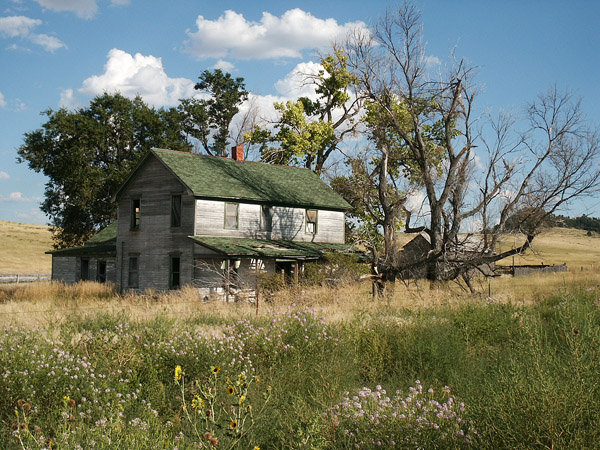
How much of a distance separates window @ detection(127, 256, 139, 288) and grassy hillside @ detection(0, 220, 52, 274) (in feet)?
91.4

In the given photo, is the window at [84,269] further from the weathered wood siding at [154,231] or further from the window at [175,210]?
the window at [175,210]

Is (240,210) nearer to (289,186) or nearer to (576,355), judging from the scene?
(289,186)

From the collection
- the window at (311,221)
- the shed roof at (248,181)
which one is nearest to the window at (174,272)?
the shed roof at (248,181)

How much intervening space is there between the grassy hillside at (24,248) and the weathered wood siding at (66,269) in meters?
17.9

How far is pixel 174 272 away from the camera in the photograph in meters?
28.7

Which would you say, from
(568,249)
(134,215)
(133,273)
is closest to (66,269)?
(133,273)

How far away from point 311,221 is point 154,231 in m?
8.43

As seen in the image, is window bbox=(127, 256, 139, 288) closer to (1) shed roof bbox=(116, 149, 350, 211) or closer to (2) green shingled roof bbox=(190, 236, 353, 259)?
→ (1) shed roof bbox=(116, 149, 350, 211)

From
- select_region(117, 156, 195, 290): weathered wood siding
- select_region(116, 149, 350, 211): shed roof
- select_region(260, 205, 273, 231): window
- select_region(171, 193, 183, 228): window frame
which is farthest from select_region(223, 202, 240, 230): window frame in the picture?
select_region(171, 193, 183, 228): window frame

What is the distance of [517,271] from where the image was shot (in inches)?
1962

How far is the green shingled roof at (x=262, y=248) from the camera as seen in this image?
86.9 feet

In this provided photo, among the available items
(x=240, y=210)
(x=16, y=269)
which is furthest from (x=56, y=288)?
(x=16, y=269)

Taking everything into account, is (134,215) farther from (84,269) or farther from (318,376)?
(318,376)

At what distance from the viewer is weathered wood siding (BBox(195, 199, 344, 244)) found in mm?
28422
